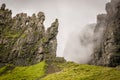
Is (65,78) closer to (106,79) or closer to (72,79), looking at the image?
(72,79)

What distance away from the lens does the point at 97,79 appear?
144 meters

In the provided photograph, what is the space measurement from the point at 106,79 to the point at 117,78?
20.5 ft

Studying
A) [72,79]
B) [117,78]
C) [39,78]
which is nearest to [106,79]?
[117,78]

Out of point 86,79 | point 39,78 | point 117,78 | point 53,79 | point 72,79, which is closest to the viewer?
point 117,78

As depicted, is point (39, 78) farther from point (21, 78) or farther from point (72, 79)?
point (72, 79)

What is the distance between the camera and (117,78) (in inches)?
5285

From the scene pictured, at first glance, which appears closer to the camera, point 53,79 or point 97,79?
point 97,79

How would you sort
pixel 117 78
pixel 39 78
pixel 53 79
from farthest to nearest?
pixel 39 78 → pixel 53 79 → pixel 117 78

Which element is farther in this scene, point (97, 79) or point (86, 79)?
point (86, 79)

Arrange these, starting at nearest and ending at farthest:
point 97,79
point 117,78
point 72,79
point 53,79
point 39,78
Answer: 1. point 117,78
2. point 97,79
3. point 72,79
4. point 53,79
5. point 39,78

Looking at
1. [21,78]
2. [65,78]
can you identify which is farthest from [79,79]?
[21,78]

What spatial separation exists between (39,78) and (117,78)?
80.0m

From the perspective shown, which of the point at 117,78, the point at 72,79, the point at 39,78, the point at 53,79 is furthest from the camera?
the point at 39,78

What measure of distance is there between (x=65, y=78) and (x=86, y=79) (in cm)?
2277
